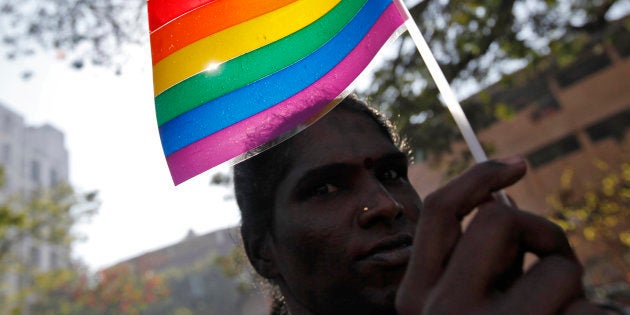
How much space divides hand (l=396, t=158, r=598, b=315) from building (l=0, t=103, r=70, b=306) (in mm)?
41610

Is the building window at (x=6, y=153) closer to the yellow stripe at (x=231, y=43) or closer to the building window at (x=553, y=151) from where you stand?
the building window at (x=553, y=151)

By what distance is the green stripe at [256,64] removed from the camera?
160 centimetres

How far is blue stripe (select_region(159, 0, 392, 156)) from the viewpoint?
61.0 inches

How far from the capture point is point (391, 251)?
4.20 feet

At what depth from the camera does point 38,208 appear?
56.4 feet

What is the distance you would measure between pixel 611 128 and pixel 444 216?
25991mm

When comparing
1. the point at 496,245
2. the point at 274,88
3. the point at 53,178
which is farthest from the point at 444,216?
the point at 53,178

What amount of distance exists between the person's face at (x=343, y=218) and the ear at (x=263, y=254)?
33 mm

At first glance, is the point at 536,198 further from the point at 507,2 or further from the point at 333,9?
the point at 333,9

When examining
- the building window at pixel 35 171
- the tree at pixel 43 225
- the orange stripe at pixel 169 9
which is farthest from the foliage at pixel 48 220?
the building window at pixel 35 171

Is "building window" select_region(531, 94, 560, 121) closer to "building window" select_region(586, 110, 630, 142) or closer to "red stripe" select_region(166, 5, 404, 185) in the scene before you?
"building window" select_region(586, 110, 630, 142)

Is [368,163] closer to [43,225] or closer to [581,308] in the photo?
[581,308]

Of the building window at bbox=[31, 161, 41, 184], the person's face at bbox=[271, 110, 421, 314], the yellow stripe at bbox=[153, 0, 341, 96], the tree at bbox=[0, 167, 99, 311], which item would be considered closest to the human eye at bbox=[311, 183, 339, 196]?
the person's face at bbox=[271, 110, 421, 314]

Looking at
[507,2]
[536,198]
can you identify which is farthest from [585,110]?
[507,2]
